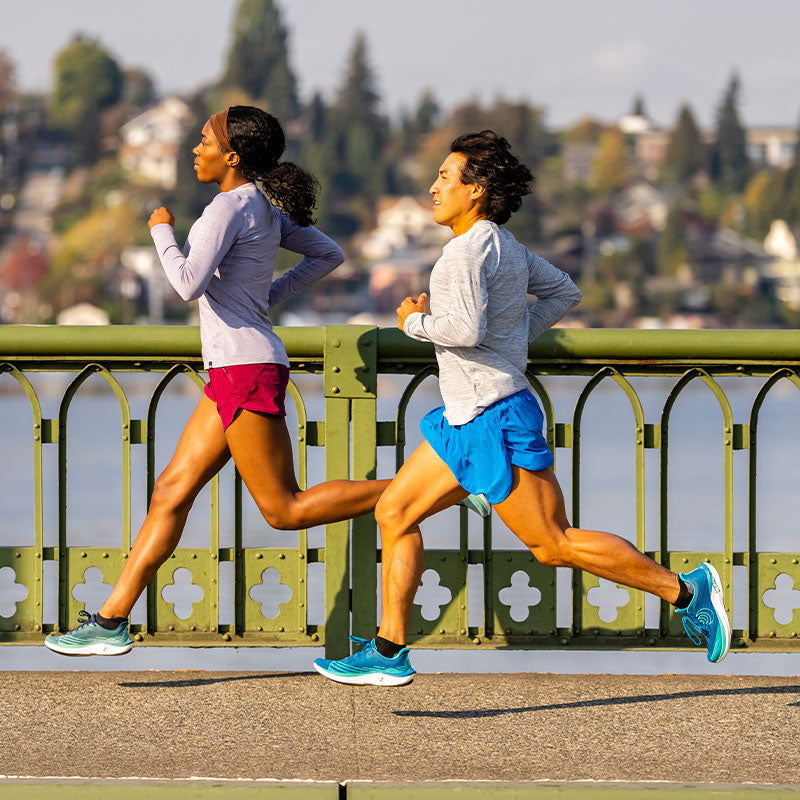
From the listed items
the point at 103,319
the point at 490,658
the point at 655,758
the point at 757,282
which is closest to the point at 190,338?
the point at 655,758

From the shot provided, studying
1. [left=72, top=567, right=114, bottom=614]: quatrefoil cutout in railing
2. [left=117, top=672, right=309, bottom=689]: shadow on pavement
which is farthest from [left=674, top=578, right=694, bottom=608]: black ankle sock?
[left=72, top=567, right=114, bottom=614]: quatrefoil cutout in railing

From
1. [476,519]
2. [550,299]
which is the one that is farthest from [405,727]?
[476,519]

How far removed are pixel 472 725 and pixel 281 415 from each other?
1.07 metres

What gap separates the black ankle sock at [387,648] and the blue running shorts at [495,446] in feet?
1.73

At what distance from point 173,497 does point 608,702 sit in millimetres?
1481

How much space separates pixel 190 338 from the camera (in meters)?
5.47

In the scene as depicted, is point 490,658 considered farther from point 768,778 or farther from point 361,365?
point 768,778

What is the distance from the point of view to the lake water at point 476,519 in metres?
11.6

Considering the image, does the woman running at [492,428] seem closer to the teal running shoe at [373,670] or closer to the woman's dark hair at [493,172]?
the woman's dark hair at [493,172]

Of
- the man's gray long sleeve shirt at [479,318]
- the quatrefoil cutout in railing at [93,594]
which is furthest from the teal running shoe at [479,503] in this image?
the quatrefoil cutout in railing at [93,594]

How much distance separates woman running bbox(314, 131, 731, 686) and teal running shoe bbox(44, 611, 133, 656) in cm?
89

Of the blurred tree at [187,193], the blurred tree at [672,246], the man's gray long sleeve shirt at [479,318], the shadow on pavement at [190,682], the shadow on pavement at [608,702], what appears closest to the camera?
the man's gray long sleeve shirt at [479,318]

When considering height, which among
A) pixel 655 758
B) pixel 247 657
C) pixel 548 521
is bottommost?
pixel 247 657

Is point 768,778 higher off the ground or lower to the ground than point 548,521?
lower
